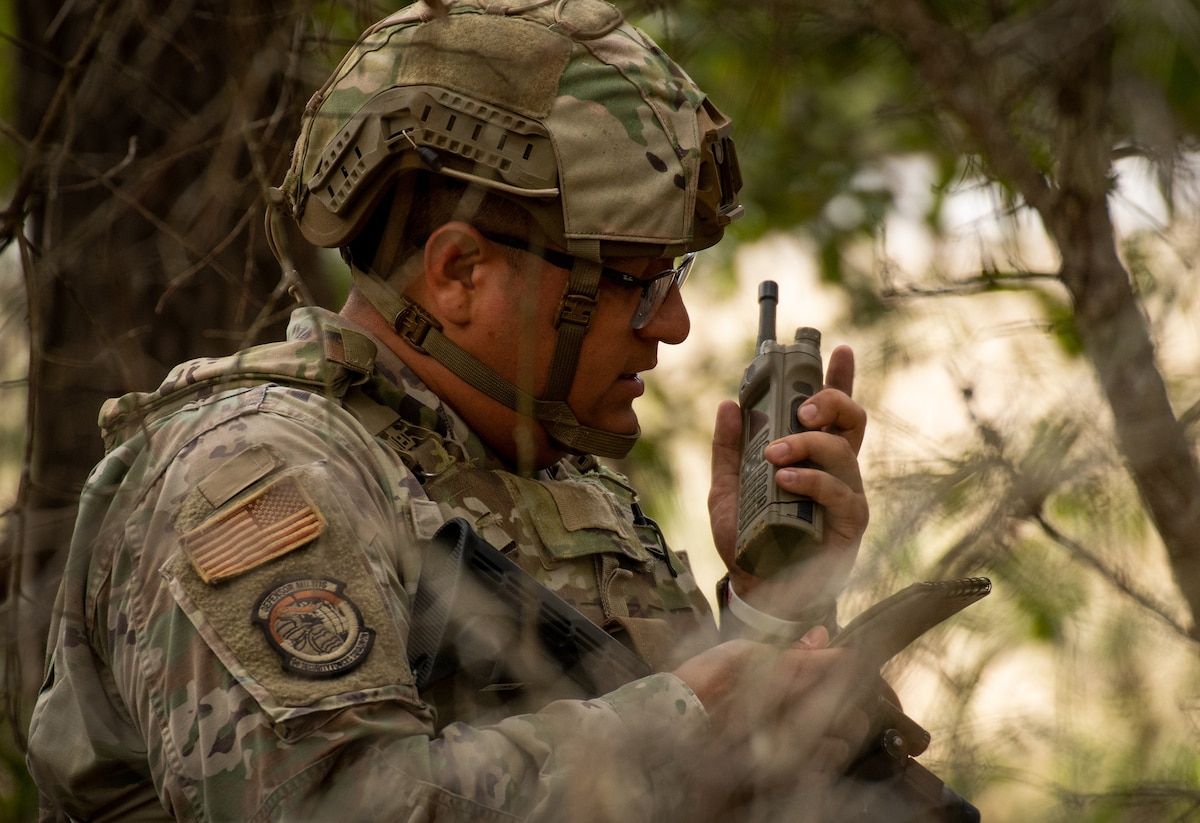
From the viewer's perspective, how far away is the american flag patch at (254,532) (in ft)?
6.15

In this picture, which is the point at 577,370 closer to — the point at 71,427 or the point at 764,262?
the point at 71,427

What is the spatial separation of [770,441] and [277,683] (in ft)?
3.45

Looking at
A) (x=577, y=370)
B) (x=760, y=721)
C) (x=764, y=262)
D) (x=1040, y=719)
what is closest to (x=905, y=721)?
(x=1040, y=719)

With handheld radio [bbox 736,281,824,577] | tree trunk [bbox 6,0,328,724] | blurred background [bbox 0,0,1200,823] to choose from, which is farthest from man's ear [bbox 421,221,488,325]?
tree trunk [bbox 6,0,328,724]

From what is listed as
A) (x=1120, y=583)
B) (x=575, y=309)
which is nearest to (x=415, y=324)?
(x=575, y=309)

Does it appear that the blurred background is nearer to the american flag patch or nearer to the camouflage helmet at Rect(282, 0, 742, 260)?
the camouflage helmet at Rect(282, 0, 742, 260)

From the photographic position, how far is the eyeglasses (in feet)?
8.05

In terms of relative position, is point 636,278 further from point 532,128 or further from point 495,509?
point 495,509

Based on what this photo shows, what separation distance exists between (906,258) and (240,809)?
167 cm

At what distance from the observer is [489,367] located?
2.49 m

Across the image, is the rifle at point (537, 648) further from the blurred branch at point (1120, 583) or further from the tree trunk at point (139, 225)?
the tree trunk at point (139, 225)

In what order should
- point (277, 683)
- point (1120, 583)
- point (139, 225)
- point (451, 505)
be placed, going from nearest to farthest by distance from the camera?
point (277, 683) < point (1120, 583) < point (451, 505) < point (139, 225)

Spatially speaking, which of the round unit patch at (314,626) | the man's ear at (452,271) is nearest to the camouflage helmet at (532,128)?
the man's ear at (452,271)

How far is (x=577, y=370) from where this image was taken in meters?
2.52
